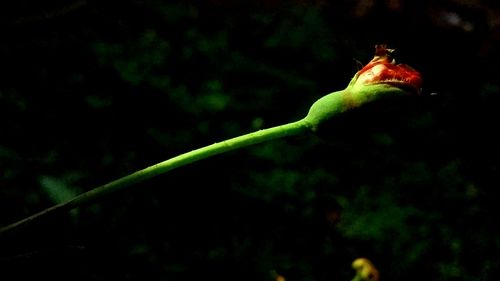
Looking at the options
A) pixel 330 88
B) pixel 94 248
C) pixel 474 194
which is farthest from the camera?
pixel 330 88

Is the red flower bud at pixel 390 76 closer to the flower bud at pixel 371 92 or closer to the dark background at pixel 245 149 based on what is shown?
the flower bud at pixel 371 92

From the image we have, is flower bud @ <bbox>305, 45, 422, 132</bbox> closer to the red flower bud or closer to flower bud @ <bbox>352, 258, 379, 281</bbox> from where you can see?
the red flower bud

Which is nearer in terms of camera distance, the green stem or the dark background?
the green stem

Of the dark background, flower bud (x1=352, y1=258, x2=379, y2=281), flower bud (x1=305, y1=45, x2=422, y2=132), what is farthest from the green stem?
flower bud (x1=352, y1=258, x2=379, y2=281)

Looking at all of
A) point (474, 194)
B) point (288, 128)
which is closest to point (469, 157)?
point (474, 194)

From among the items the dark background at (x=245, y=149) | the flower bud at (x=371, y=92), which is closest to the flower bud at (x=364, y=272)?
the dark background at (x=245, y=149)

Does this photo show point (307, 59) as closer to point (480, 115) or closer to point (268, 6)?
point (268, 6)
